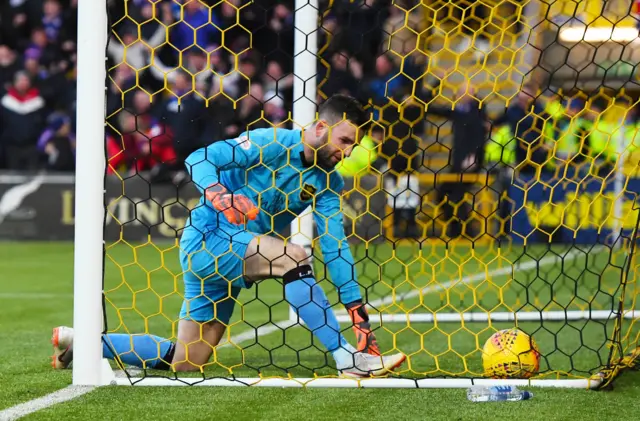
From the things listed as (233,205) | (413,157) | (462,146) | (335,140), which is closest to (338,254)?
(335,140)

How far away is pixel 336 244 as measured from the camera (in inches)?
188

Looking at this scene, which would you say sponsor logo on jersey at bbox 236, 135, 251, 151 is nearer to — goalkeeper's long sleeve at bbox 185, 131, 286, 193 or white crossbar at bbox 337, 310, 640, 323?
goalkeeper's long sleeve at bbox 185, 131, 286, 193

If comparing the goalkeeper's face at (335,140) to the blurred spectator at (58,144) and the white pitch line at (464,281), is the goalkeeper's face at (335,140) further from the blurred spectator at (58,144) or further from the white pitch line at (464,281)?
the blurred spectator at (58,144)

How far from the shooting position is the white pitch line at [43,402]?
3.45 meters

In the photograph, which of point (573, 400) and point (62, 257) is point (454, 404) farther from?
point (62, 257)

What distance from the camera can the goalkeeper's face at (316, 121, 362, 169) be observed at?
4387 mm

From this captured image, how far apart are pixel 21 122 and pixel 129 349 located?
9116 mm

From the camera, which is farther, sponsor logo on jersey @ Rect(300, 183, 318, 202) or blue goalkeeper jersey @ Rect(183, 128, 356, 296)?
sponsor logo on jersey @ Rect(300, 183, 318, 202)

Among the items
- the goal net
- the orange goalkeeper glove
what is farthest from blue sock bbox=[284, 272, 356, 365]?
the goal net

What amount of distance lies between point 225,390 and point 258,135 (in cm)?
114

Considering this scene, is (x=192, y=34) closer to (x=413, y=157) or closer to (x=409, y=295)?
(x=413, y=157)

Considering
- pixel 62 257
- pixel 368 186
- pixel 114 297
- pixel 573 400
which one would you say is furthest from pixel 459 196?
pixel 573 400

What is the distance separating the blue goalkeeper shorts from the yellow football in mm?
982

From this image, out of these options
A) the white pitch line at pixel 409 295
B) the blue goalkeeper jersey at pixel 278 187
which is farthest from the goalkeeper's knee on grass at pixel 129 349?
the blue goalkeeper jersey at pixel 278 187
